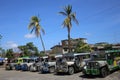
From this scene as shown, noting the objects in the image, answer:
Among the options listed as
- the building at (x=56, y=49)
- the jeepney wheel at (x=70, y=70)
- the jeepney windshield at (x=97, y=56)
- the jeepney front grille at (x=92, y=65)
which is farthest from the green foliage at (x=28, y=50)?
the jeepney front grille at (x=92, y=65)

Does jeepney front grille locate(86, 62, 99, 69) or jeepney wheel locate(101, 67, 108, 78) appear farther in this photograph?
→ jeepney front grille locate(86, 62, 99, 69)

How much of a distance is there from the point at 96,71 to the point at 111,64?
7.38 feet

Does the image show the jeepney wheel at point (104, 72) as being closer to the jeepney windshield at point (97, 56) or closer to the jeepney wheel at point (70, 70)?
the jeepney windshield at point (97, 56)

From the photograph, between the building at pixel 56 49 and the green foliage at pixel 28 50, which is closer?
the green foliage at pixel 28 50

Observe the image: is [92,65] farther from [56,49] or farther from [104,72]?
[56,49]

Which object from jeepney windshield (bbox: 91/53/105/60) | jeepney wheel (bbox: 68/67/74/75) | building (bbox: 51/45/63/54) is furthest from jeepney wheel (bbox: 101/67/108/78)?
building (bbox: 51/45/63/54)

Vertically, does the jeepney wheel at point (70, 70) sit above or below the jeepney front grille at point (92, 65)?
below

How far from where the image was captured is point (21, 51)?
216 feet

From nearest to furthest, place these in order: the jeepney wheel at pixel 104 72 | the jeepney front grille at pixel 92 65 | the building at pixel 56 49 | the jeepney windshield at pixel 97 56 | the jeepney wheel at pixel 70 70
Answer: the jeepney wheel at pixel 104 72, the jeepney front grille at pixel 92 65, the jeepney windshield at pixel 97 56, the jeepney wheel at pixel 70 70, the building at pixel 56 49

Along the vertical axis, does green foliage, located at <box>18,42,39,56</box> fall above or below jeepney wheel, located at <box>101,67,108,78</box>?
above

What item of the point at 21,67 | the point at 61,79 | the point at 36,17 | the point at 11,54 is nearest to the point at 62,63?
the point at 61,79

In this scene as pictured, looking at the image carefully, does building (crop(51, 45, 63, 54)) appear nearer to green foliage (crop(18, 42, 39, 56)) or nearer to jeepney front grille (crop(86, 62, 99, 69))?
green foliage (crop(18, 42, 39, 56))

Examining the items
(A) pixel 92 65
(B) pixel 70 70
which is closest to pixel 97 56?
(A) pixel 92 65

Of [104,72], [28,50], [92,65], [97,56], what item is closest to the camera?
[104,72]
